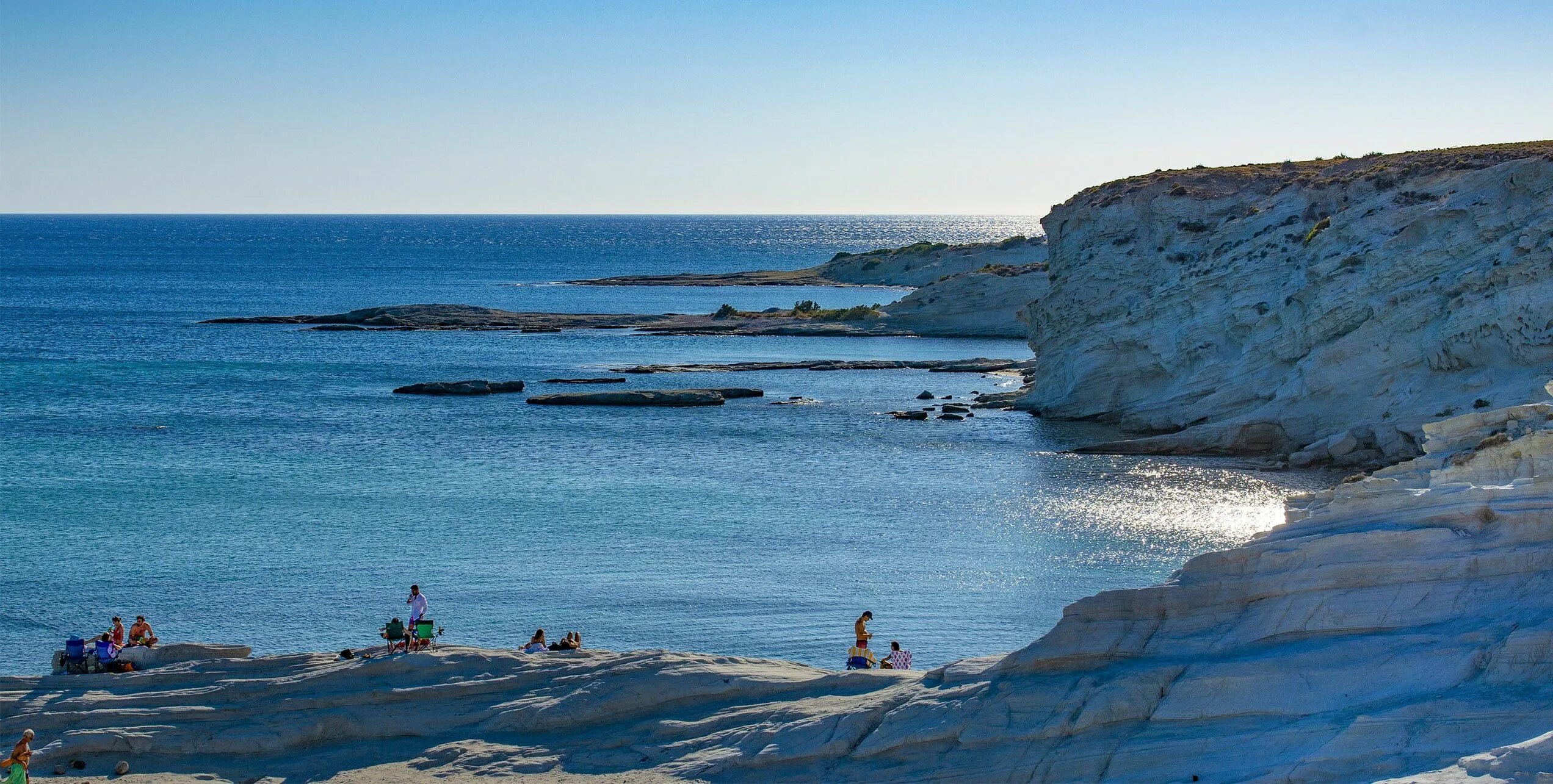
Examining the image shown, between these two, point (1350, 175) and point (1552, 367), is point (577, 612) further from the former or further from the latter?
point (1350, 175)

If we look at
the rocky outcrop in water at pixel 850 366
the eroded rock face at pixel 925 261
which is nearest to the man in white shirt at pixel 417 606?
the rocky outcrop in water at pixel 850 366

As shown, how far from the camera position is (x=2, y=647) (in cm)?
2659

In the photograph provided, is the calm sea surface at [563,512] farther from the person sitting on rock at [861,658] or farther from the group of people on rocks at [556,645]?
the group of people on rocks at [556,645]

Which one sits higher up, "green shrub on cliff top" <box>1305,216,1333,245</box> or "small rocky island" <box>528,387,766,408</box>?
"green shrub on cliff top" <box>1305,216,1333,245</box>

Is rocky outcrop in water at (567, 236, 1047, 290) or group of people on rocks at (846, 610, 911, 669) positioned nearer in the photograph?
group of people on rocks at (846, 610, 911, 669)

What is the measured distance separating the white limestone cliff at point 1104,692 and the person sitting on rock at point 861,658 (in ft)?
8.66

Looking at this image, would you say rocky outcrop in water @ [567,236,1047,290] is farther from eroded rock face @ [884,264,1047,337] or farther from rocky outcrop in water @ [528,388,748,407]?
rocky outcrop in water @ [528,388,748,407]

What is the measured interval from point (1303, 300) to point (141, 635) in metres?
36.4

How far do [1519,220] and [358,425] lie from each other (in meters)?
40.3

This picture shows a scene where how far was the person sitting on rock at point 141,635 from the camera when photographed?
73.0 ft

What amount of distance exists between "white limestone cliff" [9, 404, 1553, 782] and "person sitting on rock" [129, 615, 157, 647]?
5.58 ft

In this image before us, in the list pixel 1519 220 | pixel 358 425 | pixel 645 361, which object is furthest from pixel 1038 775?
pixel 645 361

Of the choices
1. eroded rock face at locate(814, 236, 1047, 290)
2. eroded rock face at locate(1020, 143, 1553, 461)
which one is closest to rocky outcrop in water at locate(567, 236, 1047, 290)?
eroded rock face at locate(814, 236, 1047, 290)

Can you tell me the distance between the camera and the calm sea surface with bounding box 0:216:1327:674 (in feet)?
94.4
